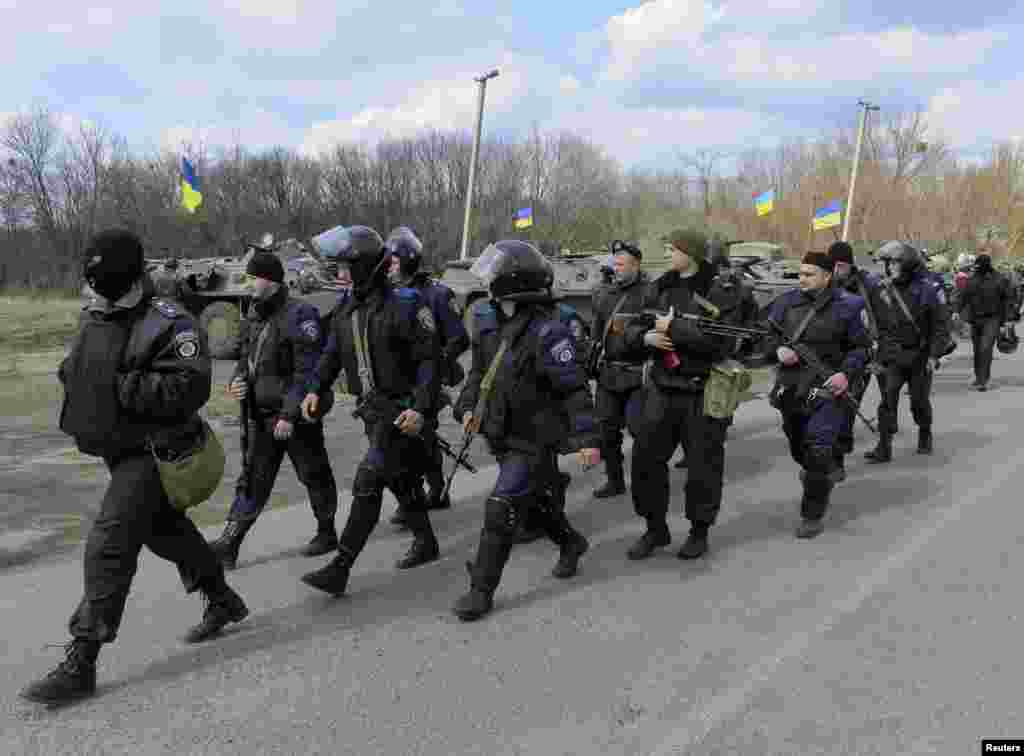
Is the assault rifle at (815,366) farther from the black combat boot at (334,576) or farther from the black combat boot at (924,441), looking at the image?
the black combat boot at (334,576)

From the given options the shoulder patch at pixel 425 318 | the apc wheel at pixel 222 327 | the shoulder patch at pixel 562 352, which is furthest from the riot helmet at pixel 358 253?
the apc wheel at pixel 222 327

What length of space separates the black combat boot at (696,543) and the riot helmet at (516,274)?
1.66 meters

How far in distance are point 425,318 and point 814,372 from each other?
2.42 metres

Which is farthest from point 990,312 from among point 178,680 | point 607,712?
point 178,680

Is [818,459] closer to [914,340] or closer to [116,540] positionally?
[914,340]

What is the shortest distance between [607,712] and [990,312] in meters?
10.4

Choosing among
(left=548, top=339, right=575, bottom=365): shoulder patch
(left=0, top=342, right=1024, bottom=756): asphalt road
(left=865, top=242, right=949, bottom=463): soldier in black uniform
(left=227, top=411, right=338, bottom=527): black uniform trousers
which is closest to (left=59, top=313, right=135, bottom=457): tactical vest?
(left=0, top=342, right=1024, bottom=756): asphalt road

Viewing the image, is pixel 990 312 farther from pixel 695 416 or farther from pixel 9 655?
pixel 9 655

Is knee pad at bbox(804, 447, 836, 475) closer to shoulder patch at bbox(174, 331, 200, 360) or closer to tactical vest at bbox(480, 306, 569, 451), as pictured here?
tactical vest at bbox(480, 306, 569, 451)

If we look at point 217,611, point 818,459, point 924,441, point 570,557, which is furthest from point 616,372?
point 217,611

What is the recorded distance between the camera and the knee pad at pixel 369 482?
14.3 ft

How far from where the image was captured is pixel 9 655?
149 inches

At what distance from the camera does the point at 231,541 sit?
4898mm

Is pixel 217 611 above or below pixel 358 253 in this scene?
below
